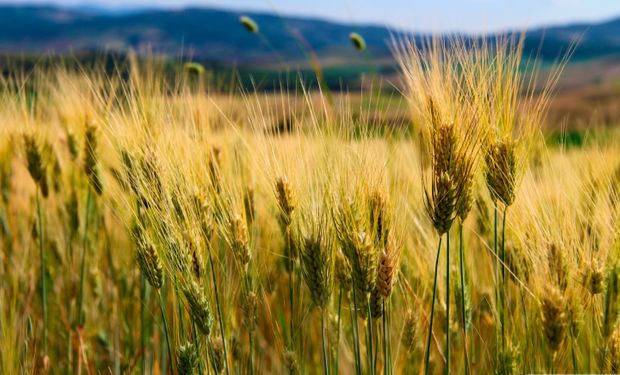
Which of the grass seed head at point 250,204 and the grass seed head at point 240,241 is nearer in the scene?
the grass seed head at point 240,241

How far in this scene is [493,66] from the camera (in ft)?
4.22

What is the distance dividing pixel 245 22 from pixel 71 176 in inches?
38.9

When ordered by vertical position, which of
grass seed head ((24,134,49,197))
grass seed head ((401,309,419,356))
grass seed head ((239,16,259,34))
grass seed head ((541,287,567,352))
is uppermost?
grass seed head ((239,16,259,34))

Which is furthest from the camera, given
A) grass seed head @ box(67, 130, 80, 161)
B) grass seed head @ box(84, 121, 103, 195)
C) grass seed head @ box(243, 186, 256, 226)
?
grass seed head @ box(67, 130, 80, 161)

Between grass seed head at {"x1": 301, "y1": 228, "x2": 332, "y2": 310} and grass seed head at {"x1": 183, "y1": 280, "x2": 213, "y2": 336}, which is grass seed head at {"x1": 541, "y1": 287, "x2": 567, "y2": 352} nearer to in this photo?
grass seed head at {"x1": 301, "y1": 228, "x2": 332, "y2": 310}

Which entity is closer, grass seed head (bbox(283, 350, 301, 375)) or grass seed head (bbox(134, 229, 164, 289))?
grass seed head (bbox(134, 229, 164, 289))

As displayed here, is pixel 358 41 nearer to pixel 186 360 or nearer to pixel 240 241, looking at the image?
pixel 240 241

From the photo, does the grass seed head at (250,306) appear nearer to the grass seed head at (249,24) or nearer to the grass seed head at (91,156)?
the grass seed head at (91,156)

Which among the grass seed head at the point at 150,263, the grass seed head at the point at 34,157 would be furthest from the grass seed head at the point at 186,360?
the grass seed head at the point at 34,157

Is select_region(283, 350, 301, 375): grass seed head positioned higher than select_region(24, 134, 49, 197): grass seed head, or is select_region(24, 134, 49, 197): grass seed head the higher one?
select_region(24, 134, 49, 197): grass seed head

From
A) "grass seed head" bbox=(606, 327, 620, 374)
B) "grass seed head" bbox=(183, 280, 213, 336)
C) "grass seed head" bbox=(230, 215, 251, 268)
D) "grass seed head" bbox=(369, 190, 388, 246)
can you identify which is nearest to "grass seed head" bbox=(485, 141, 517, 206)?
"grass seed head" bbox=(369, 190, 388, 246)

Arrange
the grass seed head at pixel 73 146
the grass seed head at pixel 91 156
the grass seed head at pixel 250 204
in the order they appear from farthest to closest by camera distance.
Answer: the grass seed head at pixel 73 146
the grass seed head at pixel 91 156
the grass seed head at pixel 250 204

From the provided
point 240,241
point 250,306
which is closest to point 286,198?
point 240,241

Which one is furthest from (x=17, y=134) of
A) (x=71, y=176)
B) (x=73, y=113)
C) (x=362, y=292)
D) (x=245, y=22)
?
(x=362, y=292)
